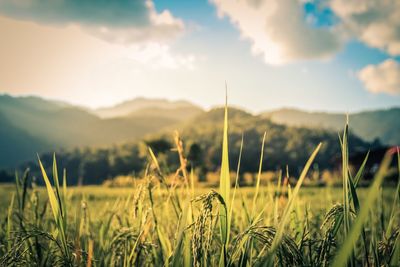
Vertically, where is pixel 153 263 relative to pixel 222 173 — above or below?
below

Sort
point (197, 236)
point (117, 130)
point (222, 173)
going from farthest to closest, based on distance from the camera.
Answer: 1. point (117, 130)
2. point (222, 173)
3. point (197, 236)

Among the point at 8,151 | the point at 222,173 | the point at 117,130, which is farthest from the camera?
the point at 117,130

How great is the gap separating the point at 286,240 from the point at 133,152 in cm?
10247

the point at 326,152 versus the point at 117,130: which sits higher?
the point at 117,130

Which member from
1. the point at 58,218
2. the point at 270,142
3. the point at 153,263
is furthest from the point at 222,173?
the point at 270,142

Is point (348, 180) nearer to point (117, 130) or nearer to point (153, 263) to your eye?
point (153, 263)

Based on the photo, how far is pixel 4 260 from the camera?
84 centimetres

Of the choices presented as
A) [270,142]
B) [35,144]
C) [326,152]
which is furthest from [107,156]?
[35,144]

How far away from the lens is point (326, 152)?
110m

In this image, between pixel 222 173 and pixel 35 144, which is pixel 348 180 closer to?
pixel 222 173

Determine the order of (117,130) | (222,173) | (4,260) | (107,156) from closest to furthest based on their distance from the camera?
1. (4,260)
2. (222,173)
3. (107,156)
4. (117,130)

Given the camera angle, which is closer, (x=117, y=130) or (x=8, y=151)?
(x=8, y=151)

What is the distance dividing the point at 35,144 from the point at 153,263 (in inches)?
7525

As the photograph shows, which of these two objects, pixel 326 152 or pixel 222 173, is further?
pixel 326 152
